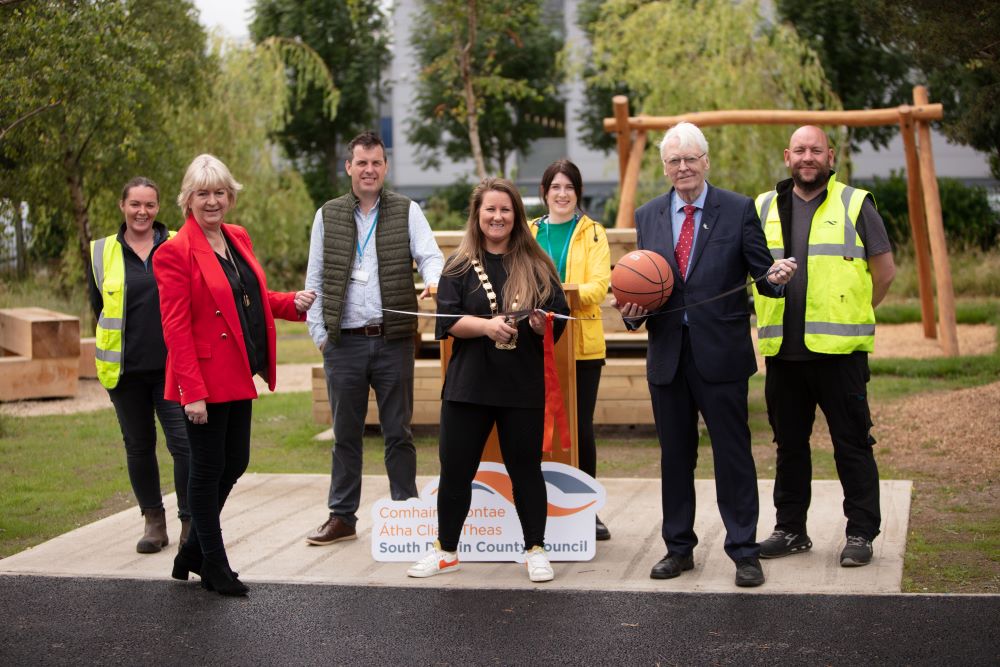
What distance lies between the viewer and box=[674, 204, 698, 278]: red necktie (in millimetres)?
6309

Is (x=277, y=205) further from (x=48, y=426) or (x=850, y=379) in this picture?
(x=850, y=379)

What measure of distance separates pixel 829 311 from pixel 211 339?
298 centimetres

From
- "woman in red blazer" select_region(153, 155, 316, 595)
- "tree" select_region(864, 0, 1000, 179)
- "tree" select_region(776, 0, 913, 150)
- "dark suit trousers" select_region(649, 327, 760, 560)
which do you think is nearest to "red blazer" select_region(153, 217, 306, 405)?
"woman in red blazer" select_region(153, 155, 316, 595)

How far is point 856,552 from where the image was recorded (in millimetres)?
6473

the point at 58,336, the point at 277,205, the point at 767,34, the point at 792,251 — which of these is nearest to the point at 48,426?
the point at 58,336

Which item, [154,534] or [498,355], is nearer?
[498,355]

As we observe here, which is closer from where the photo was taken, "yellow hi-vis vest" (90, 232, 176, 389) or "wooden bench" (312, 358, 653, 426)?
"yellow hi-vis vest" (90, 232, 176, 389)

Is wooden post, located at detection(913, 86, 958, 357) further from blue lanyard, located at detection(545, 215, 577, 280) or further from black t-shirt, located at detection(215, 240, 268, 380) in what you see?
black t-shirt, located at detection(215, 240, 268, 380)

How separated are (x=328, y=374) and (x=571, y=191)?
1.68m

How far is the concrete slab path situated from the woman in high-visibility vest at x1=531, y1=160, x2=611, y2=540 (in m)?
0.66

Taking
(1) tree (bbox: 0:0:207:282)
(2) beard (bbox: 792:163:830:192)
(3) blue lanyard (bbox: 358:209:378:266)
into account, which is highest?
(1) tree (bbox: 0:0:207:282)

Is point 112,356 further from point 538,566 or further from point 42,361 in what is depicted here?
A: point 42,361

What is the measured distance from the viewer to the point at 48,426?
12586 millimetres

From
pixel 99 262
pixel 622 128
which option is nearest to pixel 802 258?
pixel 99 262
